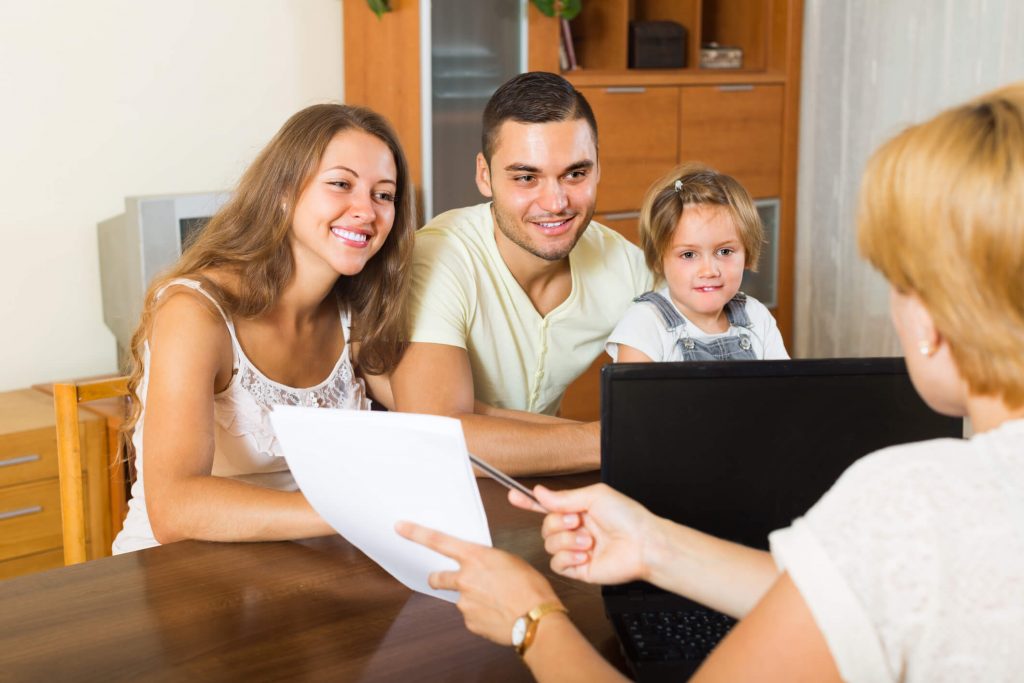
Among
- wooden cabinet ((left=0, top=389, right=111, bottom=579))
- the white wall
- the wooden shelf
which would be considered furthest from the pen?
the wooden shelf

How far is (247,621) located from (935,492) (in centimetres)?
77

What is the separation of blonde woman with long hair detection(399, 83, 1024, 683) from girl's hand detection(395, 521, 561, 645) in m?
0.30

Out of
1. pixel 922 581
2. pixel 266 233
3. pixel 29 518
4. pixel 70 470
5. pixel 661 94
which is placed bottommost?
pixel 29 518

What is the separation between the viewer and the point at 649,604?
133 cm

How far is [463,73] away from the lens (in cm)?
376

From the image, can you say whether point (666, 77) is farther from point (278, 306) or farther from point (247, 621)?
point (247, 621)

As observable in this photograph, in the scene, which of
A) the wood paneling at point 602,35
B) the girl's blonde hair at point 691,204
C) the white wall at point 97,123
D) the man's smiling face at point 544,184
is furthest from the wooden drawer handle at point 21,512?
the wood paneling at point 602,35

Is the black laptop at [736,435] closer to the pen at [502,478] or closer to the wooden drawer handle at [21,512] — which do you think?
the pen at [502,478]

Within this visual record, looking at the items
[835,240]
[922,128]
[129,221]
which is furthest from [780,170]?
[922,128]

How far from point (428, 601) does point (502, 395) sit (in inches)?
35.3

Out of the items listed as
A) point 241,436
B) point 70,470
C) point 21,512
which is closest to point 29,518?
point 21,512

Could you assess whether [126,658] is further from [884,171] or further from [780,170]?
[780,170]

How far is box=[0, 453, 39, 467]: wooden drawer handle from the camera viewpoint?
2805 millimetres

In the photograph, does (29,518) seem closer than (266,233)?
No
